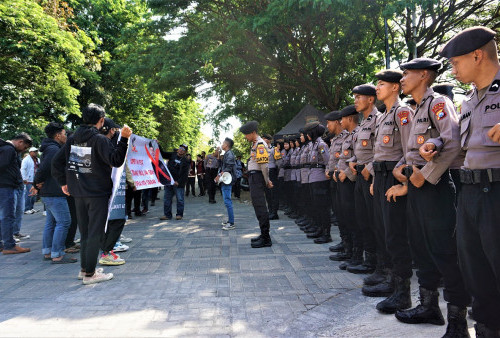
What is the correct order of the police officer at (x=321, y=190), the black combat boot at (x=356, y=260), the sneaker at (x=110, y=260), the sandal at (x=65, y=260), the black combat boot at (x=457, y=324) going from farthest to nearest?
the police officer at (x=321, y=190), the sandal at (x=65, y=260), the sneaker at (x=110, y=260), the black combat boot at (x=356, y=260), the black combat boot at (x=457, y=324)

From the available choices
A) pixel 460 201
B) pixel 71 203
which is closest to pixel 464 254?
pixel 460 201

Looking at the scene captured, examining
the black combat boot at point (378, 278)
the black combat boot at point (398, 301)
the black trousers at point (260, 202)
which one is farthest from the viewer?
the black trousers at point (260, 202)

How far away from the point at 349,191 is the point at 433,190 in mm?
2244

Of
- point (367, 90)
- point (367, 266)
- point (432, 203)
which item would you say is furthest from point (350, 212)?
point (432, 203)

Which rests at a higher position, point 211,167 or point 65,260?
point 211,167

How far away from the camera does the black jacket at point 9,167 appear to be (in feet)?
21.1

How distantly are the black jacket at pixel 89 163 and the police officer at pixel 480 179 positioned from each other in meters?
3.73

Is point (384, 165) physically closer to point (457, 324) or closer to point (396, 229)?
point (396, 229)

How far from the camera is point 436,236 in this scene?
280cm

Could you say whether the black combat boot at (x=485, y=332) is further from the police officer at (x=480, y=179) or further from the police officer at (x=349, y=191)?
the police officer at (x=349, y=191)

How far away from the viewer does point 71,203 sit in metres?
6.41

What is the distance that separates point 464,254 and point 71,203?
245 inches

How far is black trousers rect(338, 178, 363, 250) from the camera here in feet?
16.2

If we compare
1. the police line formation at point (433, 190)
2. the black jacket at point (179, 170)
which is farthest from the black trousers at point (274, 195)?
the police line formation at point (433, 190)
